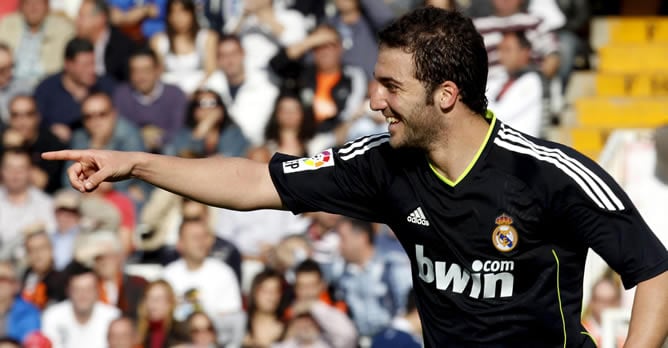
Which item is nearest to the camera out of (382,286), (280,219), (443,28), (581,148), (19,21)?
(443,28)

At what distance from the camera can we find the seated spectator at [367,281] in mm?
8367

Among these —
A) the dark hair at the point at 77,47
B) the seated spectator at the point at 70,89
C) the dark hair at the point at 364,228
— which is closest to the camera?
the dark hair at the point at 364,228

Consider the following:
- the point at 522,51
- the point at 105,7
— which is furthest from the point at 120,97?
the point at 522,51

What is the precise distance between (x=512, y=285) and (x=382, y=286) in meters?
4.39

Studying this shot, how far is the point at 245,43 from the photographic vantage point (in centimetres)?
1011

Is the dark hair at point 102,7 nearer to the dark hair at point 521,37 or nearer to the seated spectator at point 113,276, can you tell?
the seated spectator at point 113,276

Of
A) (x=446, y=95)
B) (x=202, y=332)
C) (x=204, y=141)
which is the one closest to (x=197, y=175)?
(x=446, y=95)

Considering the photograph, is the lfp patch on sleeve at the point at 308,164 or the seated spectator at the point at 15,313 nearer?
the lfp patch on sleeve at the point at 308,164

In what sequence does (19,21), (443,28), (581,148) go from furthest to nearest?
(19,21)
(581,148)
(443,28)

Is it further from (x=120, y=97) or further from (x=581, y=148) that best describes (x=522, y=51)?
(x=120, y=97)

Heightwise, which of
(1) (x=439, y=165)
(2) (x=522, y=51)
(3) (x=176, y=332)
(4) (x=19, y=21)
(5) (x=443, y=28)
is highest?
(4) (x=19, y=21)

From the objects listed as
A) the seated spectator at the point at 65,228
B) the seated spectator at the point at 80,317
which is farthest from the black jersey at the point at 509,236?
the seated spectator at the point at 65,228

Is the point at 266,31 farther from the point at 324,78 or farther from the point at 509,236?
the point at 509,236

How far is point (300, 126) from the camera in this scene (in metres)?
9.34
